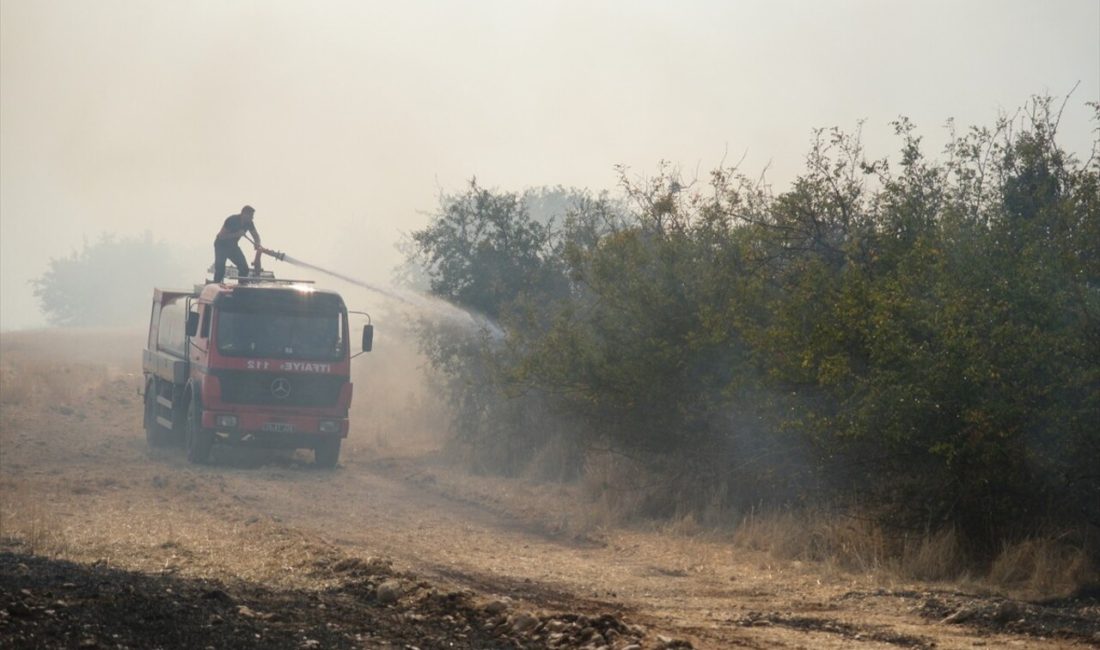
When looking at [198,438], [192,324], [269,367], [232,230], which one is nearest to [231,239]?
[232,230]

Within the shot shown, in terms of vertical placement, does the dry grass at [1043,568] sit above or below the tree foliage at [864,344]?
below

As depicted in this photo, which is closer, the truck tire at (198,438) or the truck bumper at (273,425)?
the truck bumper at (273,425)

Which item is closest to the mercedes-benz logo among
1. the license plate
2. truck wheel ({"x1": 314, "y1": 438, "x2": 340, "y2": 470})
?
the license plate

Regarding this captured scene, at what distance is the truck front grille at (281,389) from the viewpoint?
20.6 m

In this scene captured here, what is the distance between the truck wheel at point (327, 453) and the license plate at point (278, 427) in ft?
2.26

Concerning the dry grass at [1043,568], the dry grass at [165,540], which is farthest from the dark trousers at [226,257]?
the dry grass at [1043,568]

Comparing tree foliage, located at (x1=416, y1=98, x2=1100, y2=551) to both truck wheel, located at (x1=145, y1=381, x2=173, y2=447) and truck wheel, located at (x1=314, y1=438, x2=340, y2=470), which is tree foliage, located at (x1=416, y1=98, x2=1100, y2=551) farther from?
truck wheel, located at (x1=145, y1=381, x2=173, y2=447)

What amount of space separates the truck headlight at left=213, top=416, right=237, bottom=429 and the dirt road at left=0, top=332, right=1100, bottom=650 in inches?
26.4

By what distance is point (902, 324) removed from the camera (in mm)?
11852

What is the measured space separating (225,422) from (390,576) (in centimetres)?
1099

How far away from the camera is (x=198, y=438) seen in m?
21.1

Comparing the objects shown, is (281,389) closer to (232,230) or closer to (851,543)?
(232,230)

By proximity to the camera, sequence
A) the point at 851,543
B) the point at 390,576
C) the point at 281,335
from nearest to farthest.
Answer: the point at 390,576
the point at 851,543
the point at 281,335

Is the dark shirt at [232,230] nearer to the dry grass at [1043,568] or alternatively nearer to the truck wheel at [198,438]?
the truck wheel at [198,438]
